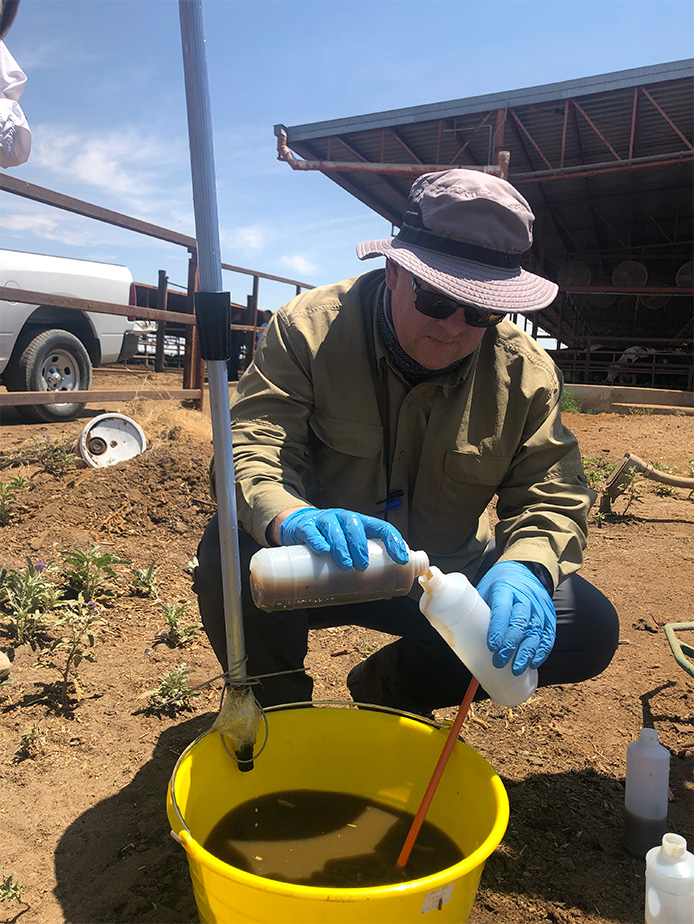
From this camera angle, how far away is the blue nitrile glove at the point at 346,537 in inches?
50.5

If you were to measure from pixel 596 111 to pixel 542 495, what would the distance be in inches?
345

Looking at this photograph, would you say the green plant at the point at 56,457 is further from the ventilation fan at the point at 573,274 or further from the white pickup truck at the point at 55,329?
the ventilation fan at the point at 573,274

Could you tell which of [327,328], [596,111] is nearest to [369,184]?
[596,111]

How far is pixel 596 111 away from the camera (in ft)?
29.1

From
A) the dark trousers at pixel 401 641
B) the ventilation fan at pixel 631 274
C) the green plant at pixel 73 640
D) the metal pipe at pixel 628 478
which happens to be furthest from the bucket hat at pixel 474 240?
the ventilation fan at pixel 631 274

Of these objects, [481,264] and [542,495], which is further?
[542,495]

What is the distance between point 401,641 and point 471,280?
1.01 meters

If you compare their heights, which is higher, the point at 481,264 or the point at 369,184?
the point at 369,184

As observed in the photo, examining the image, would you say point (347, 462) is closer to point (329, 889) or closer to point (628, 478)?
point (329, 889)

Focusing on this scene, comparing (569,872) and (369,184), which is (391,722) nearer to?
(569,872)

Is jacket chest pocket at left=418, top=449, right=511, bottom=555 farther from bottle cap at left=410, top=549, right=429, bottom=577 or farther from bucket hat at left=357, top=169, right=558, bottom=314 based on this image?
bottle cap at left=410, top=549, right=429, bottom=577

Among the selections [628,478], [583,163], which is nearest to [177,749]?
[628,478]

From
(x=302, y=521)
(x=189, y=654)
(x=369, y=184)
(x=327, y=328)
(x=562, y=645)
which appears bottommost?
(x=189, y=654)

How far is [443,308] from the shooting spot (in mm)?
1605
